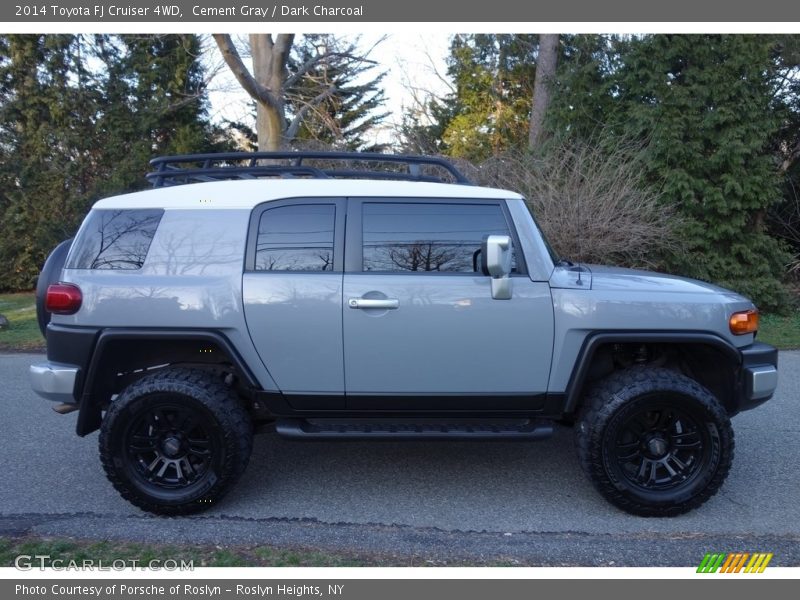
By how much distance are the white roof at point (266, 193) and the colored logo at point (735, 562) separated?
7.55 ft

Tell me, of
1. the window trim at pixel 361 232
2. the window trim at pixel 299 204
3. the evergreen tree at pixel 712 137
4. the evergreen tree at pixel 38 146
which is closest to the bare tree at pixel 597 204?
the evergreen tree at pixel 712 137

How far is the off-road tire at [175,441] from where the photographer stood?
383 centimetres

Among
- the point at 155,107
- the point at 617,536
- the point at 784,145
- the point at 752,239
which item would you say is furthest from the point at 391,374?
the point at 155,107

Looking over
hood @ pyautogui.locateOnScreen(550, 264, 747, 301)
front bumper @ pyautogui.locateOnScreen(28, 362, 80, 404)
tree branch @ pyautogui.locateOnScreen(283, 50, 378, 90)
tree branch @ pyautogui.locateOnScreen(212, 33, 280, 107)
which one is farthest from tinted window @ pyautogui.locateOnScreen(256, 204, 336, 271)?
tree branch @ pyautogui.locateOnScreen(283, 50, 378, 90)

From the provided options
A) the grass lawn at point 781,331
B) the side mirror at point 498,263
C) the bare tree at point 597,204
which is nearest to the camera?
the side mirror at point 498,263

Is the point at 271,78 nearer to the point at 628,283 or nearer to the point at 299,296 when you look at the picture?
the point at 299,296

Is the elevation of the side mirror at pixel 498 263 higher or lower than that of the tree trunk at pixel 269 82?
lower

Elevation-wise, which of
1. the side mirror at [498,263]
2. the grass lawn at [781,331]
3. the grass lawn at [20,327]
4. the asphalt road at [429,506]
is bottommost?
the grass lawn at [20,327]

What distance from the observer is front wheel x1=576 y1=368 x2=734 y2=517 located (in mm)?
3822

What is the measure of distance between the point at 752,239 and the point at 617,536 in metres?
9.62

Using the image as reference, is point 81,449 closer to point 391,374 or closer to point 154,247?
point 154,247

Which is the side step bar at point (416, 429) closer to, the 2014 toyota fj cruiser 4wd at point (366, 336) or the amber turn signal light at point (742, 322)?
the 2014 toyota fj cruiser 4wd at point (366, 336)

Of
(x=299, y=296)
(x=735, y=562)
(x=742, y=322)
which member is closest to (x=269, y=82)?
(x=299, y=296)

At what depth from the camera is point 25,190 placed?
15.7 m
